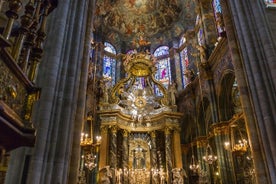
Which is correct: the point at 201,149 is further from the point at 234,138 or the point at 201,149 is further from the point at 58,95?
the point at 58,95

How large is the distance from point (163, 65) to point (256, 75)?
14.9 m

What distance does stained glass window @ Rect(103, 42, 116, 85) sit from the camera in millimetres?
22078

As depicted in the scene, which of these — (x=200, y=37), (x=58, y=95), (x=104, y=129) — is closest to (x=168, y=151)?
(x=104, y=129)

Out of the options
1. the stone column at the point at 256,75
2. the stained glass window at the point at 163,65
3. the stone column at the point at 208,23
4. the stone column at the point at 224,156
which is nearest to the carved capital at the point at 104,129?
the stained glass window at the point at 163,65

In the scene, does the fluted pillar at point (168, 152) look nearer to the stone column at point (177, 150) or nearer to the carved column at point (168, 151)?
the carved column at point (168, 151)

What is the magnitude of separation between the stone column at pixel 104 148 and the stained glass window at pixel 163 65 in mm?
6656

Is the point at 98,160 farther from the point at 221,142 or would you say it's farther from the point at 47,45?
the point at 47,45

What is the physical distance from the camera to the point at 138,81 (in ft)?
67.3

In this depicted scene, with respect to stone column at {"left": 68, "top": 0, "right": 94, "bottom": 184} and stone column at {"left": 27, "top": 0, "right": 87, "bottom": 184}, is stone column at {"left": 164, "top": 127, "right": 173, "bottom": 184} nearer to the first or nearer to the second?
stone column at {"left": 68, "top": 0, "right": 94, "bottom": 184}

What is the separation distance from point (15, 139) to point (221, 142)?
42.0ft

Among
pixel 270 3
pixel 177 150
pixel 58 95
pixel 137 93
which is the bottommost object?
pixel 58 95

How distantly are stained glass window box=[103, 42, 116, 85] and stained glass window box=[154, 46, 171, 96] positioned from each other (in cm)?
373

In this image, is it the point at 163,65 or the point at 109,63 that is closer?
the point at 109,63

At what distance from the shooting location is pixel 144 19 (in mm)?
23062
